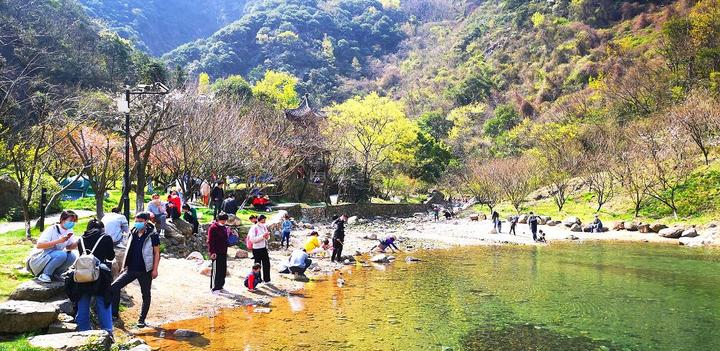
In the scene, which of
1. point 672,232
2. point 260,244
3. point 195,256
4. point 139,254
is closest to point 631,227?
point 672,232

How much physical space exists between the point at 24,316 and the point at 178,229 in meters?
9.22

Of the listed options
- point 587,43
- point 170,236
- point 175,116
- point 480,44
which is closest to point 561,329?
point 170,236

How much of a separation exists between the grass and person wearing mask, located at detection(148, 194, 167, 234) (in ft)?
8.02

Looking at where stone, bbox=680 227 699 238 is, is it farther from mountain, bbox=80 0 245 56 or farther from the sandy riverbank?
mountain, bbox=80 0 245 56

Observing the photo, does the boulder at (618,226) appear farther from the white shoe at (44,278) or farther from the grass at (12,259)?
the white shoe at (44,278)

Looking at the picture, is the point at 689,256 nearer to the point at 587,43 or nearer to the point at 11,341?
the point at 11,341

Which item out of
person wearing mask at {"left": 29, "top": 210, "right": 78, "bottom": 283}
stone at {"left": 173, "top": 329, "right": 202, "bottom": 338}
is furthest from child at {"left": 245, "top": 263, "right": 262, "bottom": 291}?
person wearing mask at {"left": 29, "top": 210, "right": 78, "bottom": 283}

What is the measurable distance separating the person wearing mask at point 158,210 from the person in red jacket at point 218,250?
3.19m

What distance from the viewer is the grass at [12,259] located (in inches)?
338

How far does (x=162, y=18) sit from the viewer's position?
473 ft

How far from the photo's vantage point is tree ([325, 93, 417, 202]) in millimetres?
46344

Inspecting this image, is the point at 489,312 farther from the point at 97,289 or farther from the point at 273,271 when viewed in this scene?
the point at 97,289

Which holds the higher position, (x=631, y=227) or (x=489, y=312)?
A: (x=631, y=227)

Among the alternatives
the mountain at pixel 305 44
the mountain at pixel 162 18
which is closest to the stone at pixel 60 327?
the mountain at pixel 305 44
